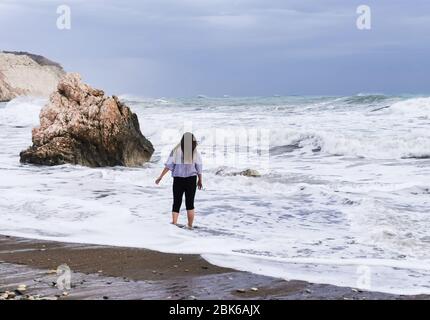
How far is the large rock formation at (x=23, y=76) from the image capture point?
341ft

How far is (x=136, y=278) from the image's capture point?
6.02m

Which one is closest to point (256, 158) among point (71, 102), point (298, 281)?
point (71, 102)

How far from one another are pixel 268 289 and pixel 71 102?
494 inches

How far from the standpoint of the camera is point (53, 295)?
5.26 meters

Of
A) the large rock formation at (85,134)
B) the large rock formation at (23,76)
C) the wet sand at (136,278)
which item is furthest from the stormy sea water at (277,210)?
the large rock formation at (23,76)

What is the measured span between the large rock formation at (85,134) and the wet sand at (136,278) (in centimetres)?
895

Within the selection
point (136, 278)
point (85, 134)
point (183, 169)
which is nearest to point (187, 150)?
point (183, 169)

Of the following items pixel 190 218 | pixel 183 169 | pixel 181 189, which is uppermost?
pixel 183 169

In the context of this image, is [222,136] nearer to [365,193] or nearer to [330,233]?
[365,193]

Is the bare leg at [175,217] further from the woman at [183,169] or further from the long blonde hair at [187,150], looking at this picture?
the long blonde hair at [187,150]

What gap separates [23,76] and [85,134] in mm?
99237

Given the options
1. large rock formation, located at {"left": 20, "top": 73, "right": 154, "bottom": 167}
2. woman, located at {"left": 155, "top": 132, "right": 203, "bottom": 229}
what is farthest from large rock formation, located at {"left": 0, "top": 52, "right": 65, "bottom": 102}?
woman, located at {"left": 155, "top": 132, "right": 203, "bottom": 229}

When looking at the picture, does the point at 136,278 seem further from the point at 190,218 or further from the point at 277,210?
the point at 277,210
